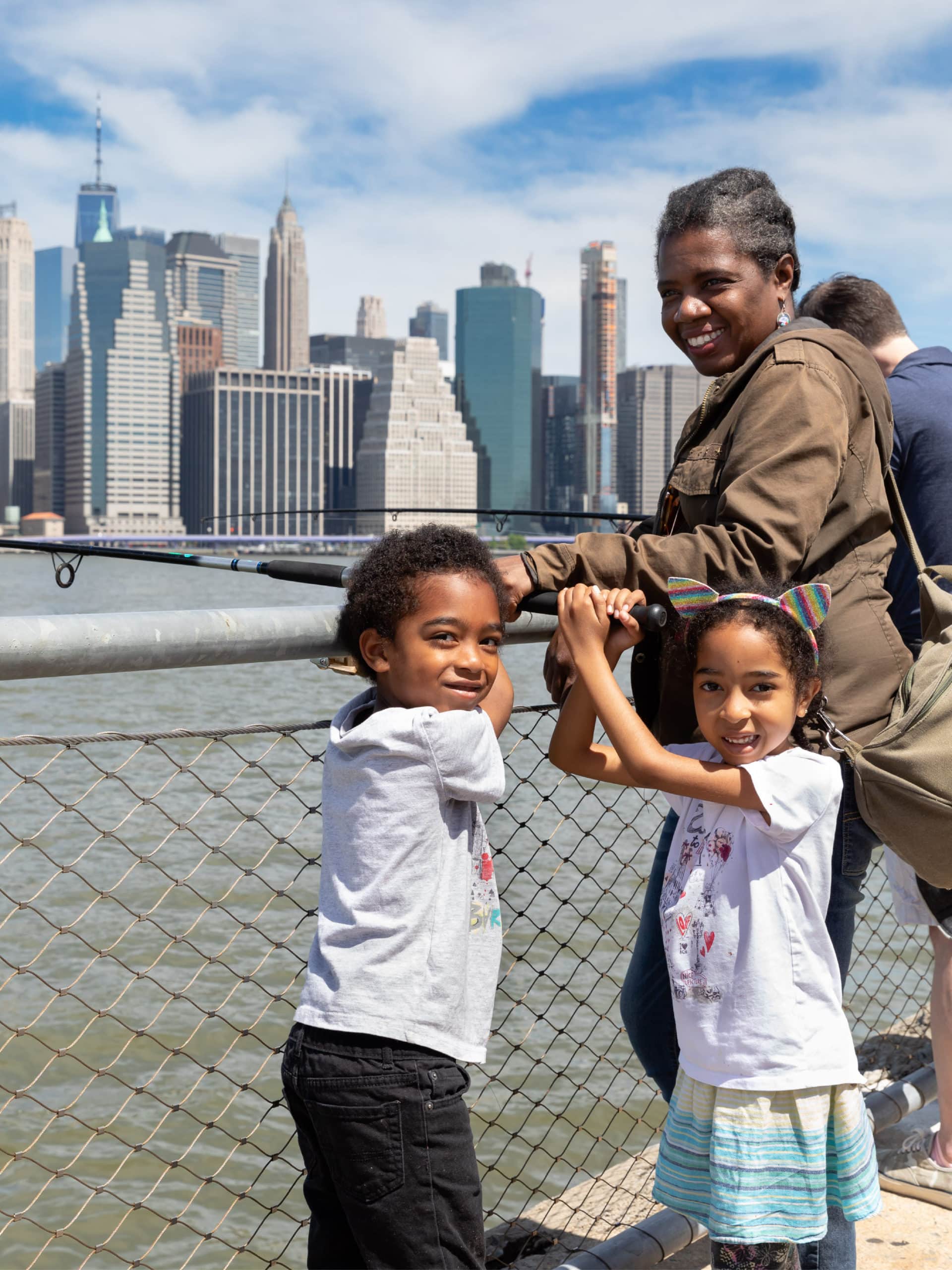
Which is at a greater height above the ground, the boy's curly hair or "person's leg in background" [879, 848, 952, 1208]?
the boy's curly hair

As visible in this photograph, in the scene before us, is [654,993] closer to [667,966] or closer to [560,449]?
[667,966]

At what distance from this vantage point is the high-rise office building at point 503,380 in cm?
14900

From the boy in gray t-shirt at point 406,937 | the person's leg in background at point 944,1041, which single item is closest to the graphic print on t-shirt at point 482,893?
the boy in gray t-shirt at point 406,937

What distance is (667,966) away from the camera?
210 centimetres

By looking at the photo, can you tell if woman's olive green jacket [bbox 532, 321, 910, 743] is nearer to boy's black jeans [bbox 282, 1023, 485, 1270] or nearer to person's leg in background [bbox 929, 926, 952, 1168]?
boy's black jeans [bbox 282, 1023, 485, 1270]

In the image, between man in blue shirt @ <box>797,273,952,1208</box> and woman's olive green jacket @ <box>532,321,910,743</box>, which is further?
man in blue shirt @ <box>797,273,952,1208</box>

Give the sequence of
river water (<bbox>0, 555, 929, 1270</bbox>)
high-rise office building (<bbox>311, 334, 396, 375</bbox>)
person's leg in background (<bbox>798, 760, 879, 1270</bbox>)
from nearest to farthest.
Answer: person's leg in background (<bbox>798, 760, 879, 1270</bbox>)
river water (<bbox>0, 555, 929, 1270</bbox>)
high-rise office building (<bbox>311, 334, 396, 375</bbox>)

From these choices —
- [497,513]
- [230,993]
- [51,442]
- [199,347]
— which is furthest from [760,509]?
[199,347]

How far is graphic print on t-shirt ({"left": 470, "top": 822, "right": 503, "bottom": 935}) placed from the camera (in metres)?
1.84

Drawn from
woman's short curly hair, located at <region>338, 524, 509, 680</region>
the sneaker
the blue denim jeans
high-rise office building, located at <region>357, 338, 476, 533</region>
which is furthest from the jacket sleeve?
high-rise office building, located at <region>357, 338, 476, 533</region>

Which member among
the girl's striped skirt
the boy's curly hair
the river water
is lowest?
the river water

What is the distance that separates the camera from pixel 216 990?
7422mm

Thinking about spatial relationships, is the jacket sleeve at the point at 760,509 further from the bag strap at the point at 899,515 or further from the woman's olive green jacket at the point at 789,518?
the bag strap at the point at 899,515

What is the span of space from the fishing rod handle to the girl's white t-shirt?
236mm
